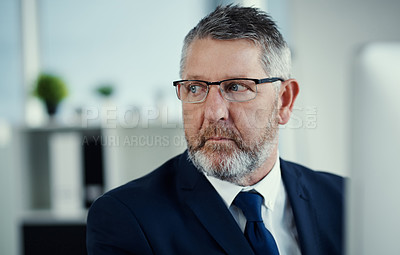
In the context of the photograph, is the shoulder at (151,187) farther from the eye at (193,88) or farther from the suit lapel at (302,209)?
the suit lapel at (302,209)

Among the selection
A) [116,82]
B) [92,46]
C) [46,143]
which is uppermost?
[92,46]

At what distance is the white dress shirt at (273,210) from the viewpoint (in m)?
1.02

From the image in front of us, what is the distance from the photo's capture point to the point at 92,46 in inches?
108

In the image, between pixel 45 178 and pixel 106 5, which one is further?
pixel 106 5

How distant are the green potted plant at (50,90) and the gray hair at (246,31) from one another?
1.56 metres

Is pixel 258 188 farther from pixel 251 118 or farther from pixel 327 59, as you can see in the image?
pixel 327 59

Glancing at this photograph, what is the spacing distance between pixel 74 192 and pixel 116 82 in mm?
817

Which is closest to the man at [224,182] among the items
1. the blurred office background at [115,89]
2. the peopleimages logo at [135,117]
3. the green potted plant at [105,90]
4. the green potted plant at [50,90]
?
the blurred office background at [115,89]

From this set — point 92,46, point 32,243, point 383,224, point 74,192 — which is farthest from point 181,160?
point 92,46

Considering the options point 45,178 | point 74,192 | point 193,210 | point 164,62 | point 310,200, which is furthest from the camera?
point 164,62

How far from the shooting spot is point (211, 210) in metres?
0.98

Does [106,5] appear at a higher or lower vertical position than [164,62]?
higher

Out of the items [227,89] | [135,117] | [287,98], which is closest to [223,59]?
[227,89]

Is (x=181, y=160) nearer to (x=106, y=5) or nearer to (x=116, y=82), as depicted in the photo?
(x=116, y=82)
